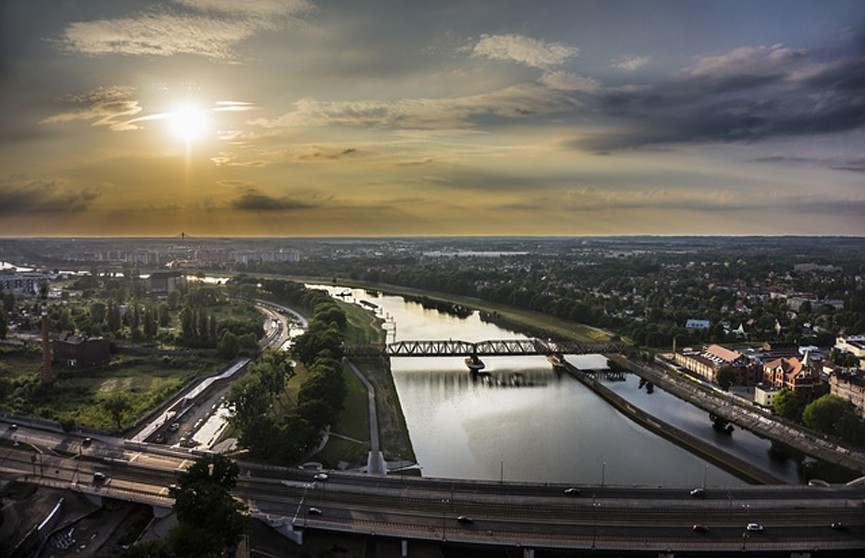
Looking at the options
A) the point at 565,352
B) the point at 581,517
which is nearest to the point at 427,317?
the point at 565,352

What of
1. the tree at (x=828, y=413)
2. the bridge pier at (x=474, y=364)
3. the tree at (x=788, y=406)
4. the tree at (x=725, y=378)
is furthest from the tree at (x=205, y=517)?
the tree at (x=725, y=378)

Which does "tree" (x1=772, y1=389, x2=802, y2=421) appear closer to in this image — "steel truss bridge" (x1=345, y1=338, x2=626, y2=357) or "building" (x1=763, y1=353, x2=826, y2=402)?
"building" (x1=763, y1=353, x2=826, y2=402)

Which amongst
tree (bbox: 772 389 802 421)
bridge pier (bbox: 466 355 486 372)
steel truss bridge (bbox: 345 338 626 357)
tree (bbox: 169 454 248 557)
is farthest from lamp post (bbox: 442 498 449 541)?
bridge pier (bbox: 466 355 486 372)

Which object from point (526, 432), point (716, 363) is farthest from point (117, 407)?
point (716, 363)

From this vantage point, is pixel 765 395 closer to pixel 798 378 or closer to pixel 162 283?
pixel 798 378

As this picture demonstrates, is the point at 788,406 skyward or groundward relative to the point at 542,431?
skyward

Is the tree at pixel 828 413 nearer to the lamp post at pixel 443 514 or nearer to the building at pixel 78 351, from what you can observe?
the lamp post at pixel 443 514
